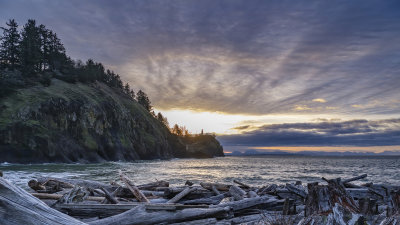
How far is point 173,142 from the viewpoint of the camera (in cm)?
12538

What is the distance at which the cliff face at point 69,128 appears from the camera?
43.5 metres

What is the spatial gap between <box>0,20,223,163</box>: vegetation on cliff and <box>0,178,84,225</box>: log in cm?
4961

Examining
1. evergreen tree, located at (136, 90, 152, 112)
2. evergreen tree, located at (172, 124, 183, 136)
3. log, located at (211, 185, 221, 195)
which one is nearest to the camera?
log, located at (211, 185, 221, 195)

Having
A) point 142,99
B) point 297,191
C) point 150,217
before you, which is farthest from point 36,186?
point 142,99

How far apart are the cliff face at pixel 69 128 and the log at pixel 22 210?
49453mm

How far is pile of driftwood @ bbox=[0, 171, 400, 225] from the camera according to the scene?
2068mm

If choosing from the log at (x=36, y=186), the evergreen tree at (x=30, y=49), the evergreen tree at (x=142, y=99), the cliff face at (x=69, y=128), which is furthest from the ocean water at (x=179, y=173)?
the evergreen tree at (x=142, y=99)

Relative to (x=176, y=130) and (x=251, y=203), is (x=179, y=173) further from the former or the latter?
(x=176, y=130)

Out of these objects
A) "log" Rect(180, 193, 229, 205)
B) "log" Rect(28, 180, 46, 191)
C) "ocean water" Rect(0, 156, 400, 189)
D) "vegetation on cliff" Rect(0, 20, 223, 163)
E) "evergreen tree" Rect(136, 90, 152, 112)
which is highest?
"evergreen tree" Rect(136, 90, 152, 112)

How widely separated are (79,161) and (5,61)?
1755 inches

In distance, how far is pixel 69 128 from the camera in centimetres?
5497

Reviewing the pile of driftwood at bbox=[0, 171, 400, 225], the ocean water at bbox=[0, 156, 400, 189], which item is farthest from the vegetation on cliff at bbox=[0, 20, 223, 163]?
the pile of driftwood at bbox=[0, 171, 400, 225]

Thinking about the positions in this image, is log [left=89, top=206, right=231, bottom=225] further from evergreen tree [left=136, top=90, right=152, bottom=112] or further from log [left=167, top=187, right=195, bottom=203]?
evergreen tree [left=136, top=90, right=152, bottom=112]

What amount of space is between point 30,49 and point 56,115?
2925cm
